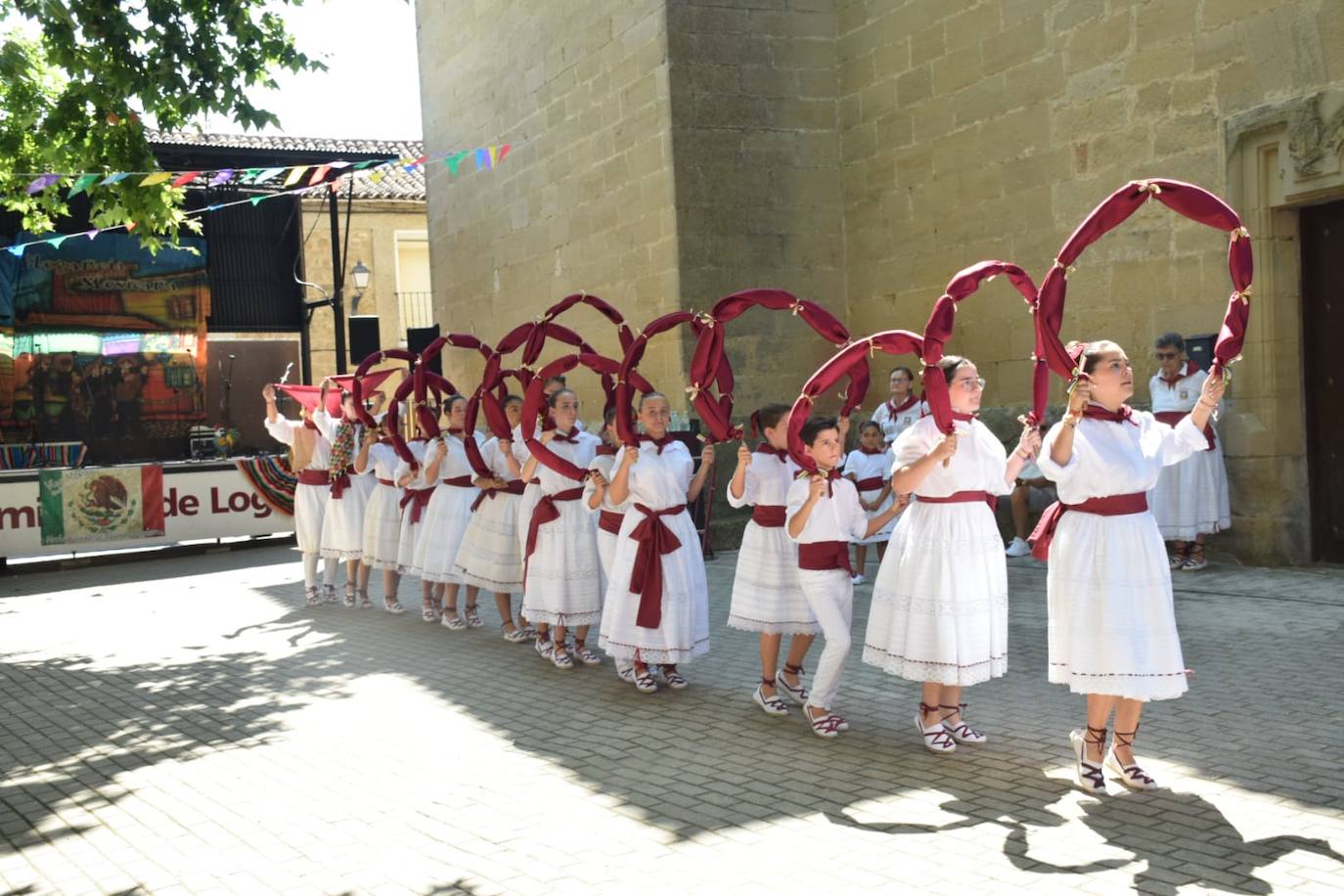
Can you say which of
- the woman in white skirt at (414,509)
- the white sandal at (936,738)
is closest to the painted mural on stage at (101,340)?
the woman in white skirt at (414,509)

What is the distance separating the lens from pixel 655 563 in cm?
712

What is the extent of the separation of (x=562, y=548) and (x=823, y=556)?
7.88 feet

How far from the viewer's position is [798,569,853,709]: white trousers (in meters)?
6.09

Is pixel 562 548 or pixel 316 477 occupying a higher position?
pixel 316 477

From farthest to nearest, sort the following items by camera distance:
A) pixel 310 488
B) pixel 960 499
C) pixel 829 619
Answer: pixel 310 488, pixel 829 619, pixel 960 499

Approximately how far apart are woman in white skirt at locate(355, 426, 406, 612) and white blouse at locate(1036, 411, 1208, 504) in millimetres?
6829

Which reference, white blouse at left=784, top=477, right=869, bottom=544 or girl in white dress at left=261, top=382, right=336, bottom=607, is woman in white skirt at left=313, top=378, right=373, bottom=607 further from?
white blouse at left=784, top=477, right=869, bottom=544

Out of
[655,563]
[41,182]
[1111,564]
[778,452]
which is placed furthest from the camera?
[41,182]

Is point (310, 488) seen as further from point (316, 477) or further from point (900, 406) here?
point (900, 406)

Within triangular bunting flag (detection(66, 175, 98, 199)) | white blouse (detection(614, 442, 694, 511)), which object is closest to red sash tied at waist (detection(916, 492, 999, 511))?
white blouse (detection(614, 442, 694, 511))

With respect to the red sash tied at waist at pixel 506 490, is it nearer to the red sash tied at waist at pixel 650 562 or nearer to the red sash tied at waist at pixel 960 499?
the red sash tied at waist at pixel 650 562

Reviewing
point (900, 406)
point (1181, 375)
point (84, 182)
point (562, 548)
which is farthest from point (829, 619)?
point (84, 182)

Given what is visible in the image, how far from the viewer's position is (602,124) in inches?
592

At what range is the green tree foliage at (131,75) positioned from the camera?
382 inches
